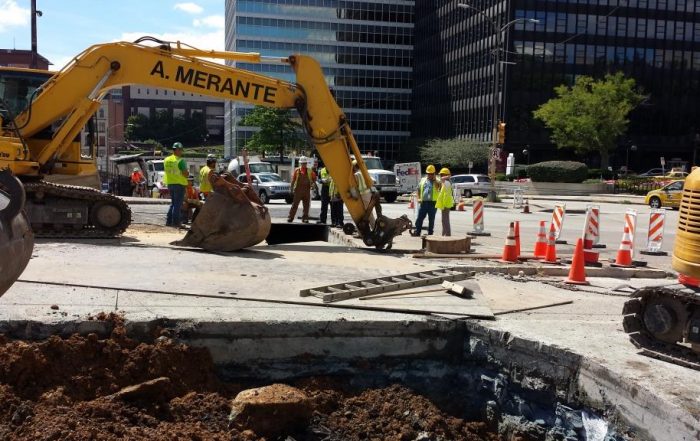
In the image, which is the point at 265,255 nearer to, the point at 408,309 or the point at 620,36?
the point at 408,309

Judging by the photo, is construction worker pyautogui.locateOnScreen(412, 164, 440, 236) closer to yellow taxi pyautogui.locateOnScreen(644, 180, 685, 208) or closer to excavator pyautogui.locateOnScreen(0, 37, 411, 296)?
excavator pyautogui.locateOnScreen(0, 37, 411, 296)

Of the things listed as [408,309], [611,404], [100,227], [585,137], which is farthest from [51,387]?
[585,137]

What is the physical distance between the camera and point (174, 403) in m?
4.88

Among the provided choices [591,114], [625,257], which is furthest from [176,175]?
[591,114]

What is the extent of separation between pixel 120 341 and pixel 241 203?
16.6 ft

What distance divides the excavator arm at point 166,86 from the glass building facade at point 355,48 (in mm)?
80307

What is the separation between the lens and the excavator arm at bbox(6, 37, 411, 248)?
1096 cm

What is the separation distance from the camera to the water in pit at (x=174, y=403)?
4414 millimetres

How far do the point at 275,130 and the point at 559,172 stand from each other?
97.1 ft

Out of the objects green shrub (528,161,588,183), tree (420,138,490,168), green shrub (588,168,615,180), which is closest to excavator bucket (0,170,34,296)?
green shrub (528,161,588,183)

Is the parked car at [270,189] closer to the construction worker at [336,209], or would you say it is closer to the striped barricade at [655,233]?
the construction worker at [336,209]

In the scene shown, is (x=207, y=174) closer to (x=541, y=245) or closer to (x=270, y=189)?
(x=541, y=245)

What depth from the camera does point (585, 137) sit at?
181ft

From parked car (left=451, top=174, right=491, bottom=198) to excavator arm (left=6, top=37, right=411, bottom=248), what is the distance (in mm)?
27821
